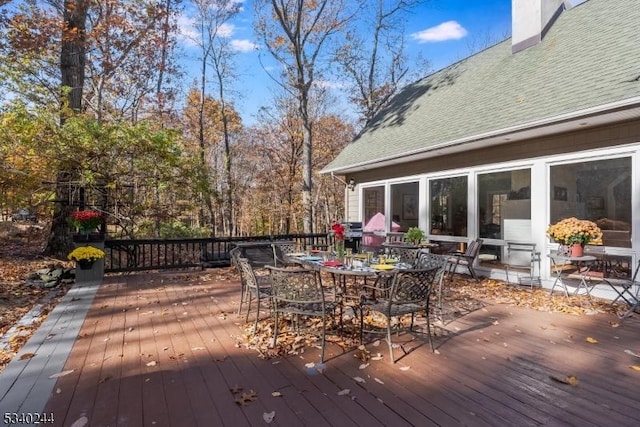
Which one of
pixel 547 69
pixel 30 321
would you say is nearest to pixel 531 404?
pixel 30 321

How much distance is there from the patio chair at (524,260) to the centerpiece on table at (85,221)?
757cm

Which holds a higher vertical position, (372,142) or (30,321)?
(372,142)

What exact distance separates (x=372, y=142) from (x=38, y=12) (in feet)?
32.5

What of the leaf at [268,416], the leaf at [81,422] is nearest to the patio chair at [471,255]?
the leaf at [268,416]

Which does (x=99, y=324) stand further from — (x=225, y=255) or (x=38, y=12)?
(x=38, y=12)

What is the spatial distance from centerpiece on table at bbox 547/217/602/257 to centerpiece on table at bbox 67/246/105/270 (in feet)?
25.1

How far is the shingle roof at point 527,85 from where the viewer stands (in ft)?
18.1

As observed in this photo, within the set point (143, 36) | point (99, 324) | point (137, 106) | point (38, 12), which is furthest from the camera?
point (137, 106)

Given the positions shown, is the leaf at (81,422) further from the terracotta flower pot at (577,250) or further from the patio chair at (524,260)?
the patio chair at (524,260)

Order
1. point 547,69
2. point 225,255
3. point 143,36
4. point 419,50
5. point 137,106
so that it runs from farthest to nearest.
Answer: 1. point 419,50
2. point 137,106
3. point 143,36
4. point 225,255
5. point 547,69

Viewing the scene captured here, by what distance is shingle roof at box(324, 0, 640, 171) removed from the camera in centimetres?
551

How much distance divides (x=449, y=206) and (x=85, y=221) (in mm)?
7124

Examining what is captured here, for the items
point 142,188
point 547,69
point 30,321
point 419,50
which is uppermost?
point 419,50

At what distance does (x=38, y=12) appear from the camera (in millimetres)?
10367
